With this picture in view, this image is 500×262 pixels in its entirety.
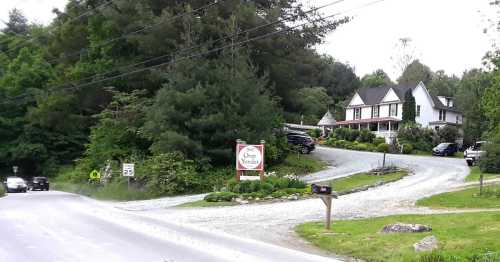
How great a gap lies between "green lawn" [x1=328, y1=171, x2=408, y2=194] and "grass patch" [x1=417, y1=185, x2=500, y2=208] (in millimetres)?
5576

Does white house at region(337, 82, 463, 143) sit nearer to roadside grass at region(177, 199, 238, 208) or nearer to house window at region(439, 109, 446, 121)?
house window at region(439, 109, 446, 121)

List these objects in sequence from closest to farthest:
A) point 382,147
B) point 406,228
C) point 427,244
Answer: point 427,244, point 406,228, point 382,147

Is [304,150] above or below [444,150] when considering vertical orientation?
below

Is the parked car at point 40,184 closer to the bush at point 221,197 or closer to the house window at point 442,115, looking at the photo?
the bush at point 221,197

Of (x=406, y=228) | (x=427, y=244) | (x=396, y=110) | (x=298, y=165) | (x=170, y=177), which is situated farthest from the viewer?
(x=396, y=110)

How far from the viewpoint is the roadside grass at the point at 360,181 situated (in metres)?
30.9

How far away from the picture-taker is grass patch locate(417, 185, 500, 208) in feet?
70.4

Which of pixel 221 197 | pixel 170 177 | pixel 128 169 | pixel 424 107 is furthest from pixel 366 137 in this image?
pixel 221 197

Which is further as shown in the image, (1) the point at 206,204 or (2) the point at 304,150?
(2) the point at 304,150

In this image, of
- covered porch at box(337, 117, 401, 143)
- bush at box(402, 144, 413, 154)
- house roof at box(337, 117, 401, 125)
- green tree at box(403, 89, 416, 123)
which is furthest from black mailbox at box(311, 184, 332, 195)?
house roof at box(337, 117, 401, 125)

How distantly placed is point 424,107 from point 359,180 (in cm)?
4790

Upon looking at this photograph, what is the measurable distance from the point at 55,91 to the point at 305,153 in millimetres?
22845

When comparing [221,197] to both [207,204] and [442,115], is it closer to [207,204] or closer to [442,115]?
[207,204]

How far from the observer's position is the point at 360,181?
34.5 meters
